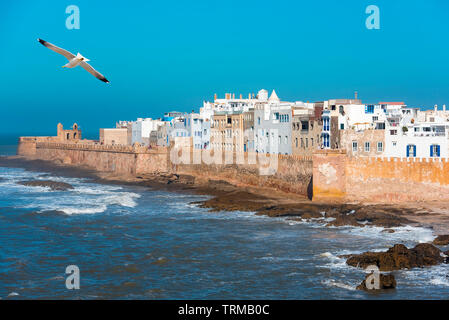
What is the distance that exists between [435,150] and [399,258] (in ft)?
60.3

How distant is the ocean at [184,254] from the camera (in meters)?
25.5

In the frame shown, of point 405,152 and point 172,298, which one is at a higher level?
point 405,152

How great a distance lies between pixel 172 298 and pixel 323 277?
22.6 feet

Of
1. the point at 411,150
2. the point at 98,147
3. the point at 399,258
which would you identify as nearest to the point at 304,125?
the point at 411,150

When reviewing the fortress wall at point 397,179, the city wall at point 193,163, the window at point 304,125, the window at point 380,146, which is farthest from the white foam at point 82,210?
the window at point 380,146

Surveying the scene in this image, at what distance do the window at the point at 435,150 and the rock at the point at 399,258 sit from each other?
16.1 metres

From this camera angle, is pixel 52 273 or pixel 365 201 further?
pixel 365 201

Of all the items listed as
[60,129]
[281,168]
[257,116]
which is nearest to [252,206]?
[281,168]

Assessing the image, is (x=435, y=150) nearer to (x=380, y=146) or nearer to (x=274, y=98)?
(x=380, y=146)

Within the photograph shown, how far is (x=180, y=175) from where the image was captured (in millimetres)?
68500

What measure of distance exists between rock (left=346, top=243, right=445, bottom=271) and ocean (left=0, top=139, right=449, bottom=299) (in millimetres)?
537

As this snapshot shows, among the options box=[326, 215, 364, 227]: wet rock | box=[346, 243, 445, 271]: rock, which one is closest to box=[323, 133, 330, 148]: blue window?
box=[326, 215, 364, 227]: wet rock

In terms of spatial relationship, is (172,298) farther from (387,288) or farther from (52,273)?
(387,288)
